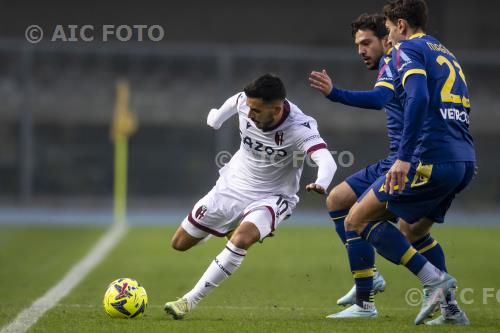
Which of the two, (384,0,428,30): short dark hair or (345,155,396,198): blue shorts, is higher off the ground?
(384,0,428,30): short dark hair

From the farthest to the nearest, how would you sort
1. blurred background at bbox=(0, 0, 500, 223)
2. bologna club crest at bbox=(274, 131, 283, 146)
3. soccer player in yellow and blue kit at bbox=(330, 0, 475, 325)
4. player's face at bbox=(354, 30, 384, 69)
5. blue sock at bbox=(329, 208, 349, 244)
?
1. blurred background at bbox=(0, 0, 500, 223)
2. blue sock at bbox=(329, 208, 349, 244)
3. player's face at bbox=(354, 30, 384, 69)
4. bologna club crest at bbox=(274, 131, 283, 146)
5. soccer player in yellow and blue kit at bbox=(330, 0, 475, 325)


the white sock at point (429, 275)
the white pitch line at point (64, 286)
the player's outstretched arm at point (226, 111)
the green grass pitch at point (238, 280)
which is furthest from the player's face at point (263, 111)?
the white pitch line at point (64, 286)

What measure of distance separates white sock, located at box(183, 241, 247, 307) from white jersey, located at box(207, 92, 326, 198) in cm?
84

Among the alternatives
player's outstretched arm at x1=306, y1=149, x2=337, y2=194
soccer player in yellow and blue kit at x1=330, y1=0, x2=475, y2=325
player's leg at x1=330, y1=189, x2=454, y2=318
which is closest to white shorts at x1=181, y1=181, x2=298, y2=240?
player's outstretched arm at x1=306, y1=149, x2=337, y2=194

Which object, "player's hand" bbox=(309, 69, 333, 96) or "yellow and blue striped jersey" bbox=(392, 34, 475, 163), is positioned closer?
"yellow and blue striped jersey" bbox=(392, 34, 475, 163)

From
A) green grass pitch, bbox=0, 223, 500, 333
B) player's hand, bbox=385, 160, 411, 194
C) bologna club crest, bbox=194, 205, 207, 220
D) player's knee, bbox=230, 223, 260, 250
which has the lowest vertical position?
green grass pitch, bbox=0, 223, 500, 333

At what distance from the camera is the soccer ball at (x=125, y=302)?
6980 mm

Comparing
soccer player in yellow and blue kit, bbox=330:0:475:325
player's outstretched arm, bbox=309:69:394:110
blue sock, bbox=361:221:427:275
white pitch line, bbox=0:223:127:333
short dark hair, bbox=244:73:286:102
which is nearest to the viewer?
soccer player in yellow and blue kit, bbox=330:0:475:325

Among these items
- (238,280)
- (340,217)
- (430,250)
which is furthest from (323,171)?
(238,280)

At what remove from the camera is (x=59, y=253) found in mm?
12969

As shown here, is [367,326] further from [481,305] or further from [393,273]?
[393,273]

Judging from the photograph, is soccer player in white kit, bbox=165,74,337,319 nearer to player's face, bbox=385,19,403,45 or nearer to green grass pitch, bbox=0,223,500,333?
green grass pitch, bbox=0,223,500,333

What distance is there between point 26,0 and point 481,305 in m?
19.1

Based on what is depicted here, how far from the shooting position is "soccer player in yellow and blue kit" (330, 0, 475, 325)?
21.2 ft
